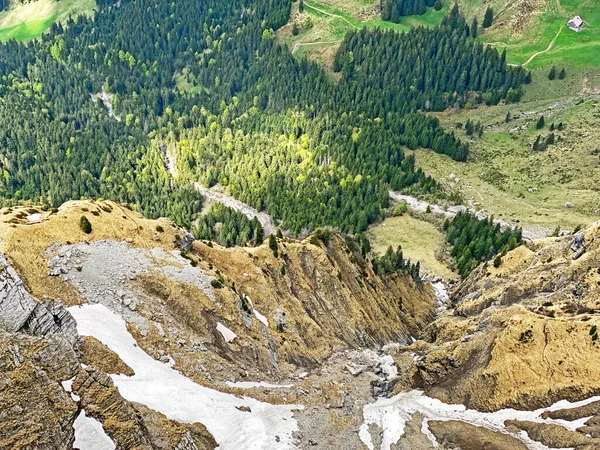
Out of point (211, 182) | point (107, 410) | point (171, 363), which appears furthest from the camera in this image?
point (211, 182)

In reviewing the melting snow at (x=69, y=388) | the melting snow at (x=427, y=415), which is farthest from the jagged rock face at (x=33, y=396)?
the melting snow at (x=427, y=415)

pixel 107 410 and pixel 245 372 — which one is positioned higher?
pixel 107 410

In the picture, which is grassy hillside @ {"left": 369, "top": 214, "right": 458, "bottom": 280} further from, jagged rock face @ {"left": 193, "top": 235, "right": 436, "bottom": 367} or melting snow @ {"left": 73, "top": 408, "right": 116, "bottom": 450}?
melting snow @ {"left": 73, "top": 408, "right": 116, "bottom": 450}

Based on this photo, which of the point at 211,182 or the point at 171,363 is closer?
the point at 171,363

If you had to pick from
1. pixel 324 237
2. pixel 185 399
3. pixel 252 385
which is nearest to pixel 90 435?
pixel 185 399

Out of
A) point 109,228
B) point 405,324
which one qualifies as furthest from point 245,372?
point 405,324

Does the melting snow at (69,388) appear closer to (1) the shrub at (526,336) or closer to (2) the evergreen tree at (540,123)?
(1) the shrub at (526,336)

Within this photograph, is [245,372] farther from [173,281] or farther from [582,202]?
[582,202]
